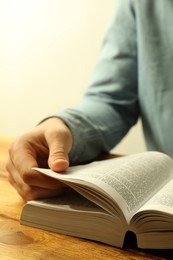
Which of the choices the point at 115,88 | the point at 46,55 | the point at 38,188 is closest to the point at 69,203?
the point at 38,188

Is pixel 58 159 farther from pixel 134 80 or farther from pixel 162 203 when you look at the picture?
pixel 134 80

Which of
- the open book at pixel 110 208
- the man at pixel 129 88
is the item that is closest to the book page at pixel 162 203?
the open book at pixel 110 208

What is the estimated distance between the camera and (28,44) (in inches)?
80.1

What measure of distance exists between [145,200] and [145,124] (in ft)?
1.68

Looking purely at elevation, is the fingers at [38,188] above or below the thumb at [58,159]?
below

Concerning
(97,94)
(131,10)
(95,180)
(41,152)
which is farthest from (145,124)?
(95,180)

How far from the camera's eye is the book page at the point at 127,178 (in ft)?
1.47

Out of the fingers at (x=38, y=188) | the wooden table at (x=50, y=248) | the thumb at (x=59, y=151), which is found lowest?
the wooden table at (x=50, y=248)

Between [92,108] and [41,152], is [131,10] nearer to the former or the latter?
[92,108]

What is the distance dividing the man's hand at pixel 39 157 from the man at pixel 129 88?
0.22 ft

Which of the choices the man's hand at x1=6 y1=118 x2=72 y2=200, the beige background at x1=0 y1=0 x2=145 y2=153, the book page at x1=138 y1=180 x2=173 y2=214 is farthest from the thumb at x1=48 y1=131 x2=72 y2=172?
the beige background at x1=0 y1=0 x2=145 y2=153

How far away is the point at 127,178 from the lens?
1.62 ft

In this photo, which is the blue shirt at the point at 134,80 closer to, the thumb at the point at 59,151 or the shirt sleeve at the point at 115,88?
the shirt sleeve at the point at 115,88

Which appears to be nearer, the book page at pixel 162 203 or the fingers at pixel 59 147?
the book page at pixel 162 203
